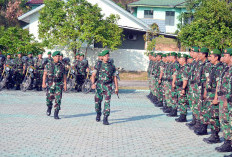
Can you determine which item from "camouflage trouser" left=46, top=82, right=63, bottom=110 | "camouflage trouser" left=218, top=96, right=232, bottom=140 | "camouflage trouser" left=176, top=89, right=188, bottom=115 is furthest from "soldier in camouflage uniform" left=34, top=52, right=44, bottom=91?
"camouflage trouser" left=218, top=96, right=232, bottom=140

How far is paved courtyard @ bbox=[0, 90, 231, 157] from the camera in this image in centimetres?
774

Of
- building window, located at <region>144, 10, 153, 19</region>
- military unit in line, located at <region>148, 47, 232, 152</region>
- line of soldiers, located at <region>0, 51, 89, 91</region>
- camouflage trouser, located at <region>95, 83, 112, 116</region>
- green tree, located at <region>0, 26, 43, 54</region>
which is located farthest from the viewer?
building window, located at <region>144, 10, 153, 19</region>

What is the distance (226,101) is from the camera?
24.9 feet

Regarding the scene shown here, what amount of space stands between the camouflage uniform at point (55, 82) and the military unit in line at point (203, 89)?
143 inches

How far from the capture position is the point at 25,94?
1697cm

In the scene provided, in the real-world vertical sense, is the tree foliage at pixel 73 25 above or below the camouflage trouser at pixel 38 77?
above

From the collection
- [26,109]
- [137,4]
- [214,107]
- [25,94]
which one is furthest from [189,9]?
[214,107]

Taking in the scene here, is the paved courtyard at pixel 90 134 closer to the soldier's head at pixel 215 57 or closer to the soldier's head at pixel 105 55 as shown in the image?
the soldier's head at pixel 105 55

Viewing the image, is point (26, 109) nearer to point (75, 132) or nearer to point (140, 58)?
point (75, 132)

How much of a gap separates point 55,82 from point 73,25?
13.6m

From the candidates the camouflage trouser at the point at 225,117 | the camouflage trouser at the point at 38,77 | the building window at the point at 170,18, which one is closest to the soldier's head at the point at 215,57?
the camouflage trouser at the point at 225,117

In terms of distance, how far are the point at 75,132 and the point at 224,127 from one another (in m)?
3.77

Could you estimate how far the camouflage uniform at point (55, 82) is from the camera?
1123 centimetres

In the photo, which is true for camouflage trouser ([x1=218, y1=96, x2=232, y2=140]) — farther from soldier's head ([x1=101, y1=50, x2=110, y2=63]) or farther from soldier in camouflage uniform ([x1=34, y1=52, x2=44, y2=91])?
soldier in camouflage uniform ([x1=34, y1=52, x2=44, y2=91])
